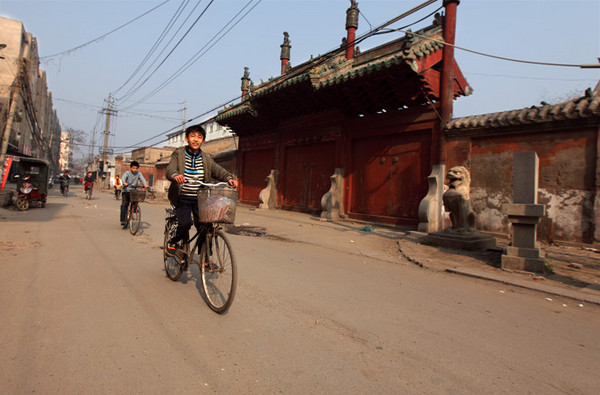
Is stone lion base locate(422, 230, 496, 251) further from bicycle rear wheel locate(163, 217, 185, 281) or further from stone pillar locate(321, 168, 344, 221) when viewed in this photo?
bicycle rear wheel locate(163, 217, 185, 281)

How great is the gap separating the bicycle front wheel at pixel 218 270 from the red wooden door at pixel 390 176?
856cm

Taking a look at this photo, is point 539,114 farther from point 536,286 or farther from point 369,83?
point 536,286

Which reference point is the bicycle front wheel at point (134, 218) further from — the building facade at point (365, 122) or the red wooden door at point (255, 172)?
the red wooden door at point (255, 172)

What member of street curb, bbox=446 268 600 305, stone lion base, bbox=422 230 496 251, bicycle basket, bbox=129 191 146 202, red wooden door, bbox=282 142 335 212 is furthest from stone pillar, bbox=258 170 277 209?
street curb, bbox=446 268 600 305

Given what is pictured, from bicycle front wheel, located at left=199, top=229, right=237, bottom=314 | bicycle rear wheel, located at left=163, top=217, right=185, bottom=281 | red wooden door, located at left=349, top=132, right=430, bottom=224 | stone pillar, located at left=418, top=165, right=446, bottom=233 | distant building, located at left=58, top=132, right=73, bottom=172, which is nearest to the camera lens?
bicycle front wheel, located at left=199, top=229, right=237, bottom=314

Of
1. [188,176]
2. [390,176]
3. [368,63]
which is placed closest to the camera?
[188,176]

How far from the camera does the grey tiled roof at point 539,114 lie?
7.67 meters

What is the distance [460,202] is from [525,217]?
5.70 ft

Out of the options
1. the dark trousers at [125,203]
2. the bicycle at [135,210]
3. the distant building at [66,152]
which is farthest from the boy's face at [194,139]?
the distant building at [66,152]

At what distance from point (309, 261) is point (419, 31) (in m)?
8.78

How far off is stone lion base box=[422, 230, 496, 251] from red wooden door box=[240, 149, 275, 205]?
36.3 feet

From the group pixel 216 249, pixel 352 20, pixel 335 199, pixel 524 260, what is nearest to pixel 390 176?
pixel 335 199

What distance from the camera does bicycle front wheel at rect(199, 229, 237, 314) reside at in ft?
10.6

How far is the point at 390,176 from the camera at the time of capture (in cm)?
1168
